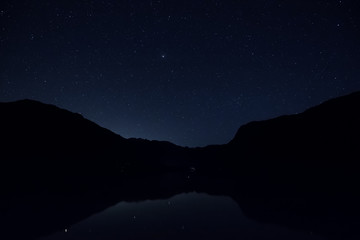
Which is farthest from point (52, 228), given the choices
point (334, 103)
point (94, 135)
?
point (334, 103)

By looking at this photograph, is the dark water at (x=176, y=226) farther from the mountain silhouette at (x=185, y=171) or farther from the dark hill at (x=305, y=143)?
the dark hill at (x=305, y=143)

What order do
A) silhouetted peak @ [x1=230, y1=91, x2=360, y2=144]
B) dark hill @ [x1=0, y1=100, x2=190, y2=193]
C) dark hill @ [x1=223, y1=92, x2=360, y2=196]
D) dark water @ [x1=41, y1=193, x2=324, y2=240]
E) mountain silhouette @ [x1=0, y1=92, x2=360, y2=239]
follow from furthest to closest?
silhouetted peak @ [x1=230, y1=91, x2=360, y2=144], dark hill @ [x1=223, y1=92, x2=360, y2=196], dark hill @ [x1=0, y1=100, x2=190, y2=193], mountain silhouette @ [x1=0, y1=92, x2=360, y2=239], dark water @ [x1=41, y1=193, x2=324, y2=240]

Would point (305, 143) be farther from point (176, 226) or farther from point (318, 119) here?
point (176, 226)

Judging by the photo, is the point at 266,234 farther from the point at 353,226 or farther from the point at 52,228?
the point at 52,228

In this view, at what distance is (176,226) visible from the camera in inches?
534

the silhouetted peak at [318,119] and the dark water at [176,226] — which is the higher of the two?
the silhouetted peak at [318,119]

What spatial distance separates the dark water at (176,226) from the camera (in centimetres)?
1170

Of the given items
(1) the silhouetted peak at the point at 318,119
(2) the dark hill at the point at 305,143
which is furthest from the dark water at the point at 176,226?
(1) the silhouetted peak at the point at 318,119

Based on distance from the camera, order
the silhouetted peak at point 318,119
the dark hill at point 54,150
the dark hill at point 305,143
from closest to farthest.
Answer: the dark hill at point 54,150 < the dark hill at point 305,143 < the silhouetted peak at point 318,119

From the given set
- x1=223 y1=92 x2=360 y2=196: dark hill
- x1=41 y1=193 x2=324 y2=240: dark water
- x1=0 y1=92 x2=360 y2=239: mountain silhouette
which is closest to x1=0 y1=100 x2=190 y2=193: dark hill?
x1=0 y1=92 x2=360 y2=239: mountain silhouette

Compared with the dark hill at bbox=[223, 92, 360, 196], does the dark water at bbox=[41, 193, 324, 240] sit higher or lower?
lower

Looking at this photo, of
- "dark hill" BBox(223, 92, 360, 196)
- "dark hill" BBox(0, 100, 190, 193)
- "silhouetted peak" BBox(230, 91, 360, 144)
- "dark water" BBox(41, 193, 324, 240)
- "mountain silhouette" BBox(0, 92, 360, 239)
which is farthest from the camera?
"silhouetted peak" BBox(230, 91, 360, 144)

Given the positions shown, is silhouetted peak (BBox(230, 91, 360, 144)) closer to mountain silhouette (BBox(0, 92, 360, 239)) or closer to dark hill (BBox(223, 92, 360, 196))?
dark hill (BBox(223, 92, 360, 196))

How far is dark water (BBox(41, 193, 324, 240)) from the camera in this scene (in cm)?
1170
